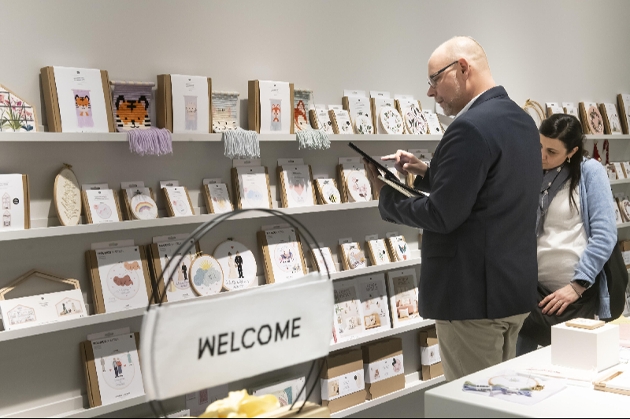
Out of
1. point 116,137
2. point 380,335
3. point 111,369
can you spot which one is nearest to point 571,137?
point 380,335

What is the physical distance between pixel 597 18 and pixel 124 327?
16.0 ft

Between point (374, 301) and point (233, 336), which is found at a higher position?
point (233, 336)

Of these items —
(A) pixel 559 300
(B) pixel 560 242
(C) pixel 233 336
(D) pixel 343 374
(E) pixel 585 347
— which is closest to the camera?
(C) pixel 233 336

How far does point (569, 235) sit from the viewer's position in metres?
3.11

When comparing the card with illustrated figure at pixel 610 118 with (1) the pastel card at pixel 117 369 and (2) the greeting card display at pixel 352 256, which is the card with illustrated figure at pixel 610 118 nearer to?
(2) the greeting card display at pixel 352 256

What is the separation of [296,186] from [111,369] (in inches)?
51.2

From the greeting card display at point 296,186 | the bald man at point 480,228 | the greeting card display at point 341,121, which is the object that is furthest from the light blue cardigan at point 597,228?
the greeting card display at point 296,186

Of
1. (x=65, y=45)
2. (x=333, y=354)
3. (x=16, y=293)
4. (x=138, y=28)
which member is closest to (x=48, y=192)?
(x=16, y=293)

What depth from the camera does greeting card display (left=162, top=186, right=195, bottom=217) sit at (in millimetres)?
3004

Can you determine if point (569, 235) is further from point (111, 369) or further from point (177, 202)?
point (111, 369)

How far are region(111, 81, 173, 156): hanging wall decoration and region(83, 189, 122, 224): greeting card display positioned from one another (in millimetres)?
233

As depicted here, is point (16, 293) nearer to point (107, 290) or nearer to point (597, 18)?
point (107, 290)

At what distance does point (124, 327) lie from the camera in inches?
115

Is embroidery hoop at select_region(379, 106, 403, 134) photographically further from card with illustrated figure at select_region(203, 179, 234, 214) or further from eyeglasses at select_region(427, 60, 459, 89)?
eyeglasses at select_region(427, 60, 459, 89)
